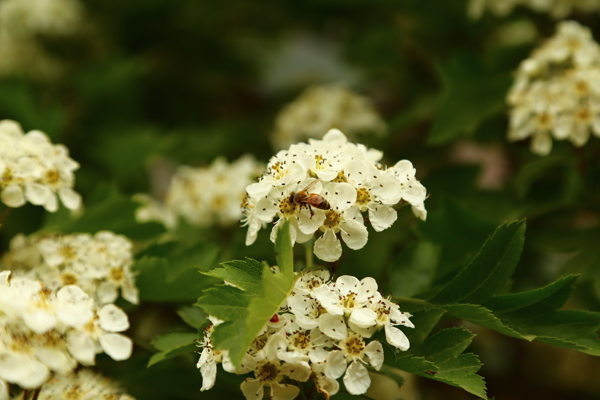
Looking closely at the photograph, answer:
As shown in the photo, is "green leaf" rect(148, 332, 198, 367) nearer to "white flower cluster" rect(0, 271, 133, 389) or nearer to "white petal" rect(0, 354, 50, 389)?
"white flower cluster" rect(0, 271, 133, 389)

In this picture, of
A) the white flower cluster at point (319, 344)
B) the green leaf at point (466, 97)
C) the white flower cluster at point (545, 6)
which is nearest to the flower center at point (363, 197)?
the white flower cluster at point (319, 344)

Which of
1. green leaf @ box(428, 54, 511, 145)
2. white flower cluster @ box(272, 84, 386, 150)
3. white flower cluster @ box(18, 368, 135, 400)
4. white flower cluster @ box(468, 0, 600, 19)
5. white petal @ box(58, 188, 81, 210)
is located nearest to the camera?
white flower cluster @ box(18, 368, 135, 400)

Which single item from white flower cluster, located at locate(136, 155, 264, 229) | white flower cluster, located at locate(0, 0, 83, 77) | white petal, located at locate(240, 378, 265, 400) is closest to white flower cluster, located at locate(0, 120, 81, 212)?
white flower cluster, located at locate(136, 155, 264, 229)

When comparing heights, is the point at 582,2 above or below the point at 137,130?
above

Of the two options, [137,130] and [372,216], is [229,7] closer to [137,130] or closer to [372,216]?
[137,130]

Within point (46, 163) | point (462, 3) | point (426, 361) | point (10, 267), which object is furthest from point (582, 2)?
point (10, 267)

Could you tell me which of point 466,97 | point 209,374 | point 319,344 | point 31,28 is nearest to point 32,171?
point 209,374

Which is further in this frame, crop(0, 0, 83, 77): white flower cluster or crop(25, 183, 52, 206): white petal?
crop(0, 0, 83, 77): white flower cluster
